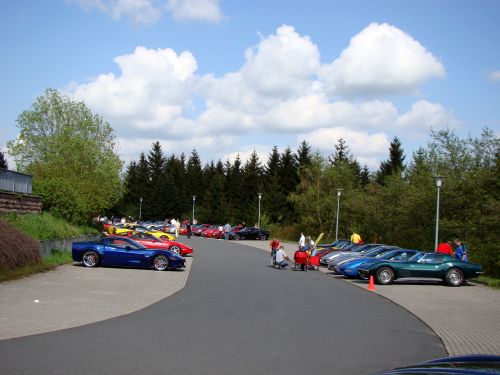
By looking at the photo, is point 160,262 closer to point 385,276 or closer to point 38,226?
point 38,226

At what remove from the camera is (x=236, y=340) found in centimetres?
950

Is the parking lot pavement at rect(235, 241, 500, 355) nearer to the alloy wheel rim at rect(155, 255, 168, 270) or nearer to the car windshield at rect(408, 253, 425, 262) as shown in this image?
the car windshield at rect(408, 253, 425, 262)

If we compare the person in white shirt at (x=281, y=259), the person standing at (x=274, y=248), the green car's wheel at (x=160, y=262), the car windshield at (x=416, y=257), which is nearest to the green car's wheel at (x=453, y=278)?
the car windshield at (x=416, y=257)

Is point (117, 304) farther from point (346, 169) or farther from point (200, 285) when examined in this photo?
point (346, 169)

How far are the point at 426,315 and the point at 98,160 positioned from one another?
1449 inches

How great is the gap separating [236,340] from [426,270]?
1339cm

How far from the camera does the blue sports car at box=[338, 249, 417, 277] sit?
22203mm

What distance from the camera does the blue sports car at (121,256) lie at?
2325 centimetres

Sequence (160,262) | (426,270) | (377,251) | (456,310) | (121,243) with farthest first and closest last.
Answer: (377,251)
(121,243)
(160,262)
(426,270)
(456,310)

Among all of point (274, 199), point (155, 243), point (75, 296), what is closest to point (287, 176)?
point (274, 199)

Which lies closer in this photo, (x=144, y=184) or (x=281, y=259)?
(x=281, y=259)

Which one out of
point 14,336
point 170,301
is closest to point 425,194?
point 170,301

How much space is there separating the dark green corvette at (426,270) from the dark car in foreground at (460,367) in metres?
17.4

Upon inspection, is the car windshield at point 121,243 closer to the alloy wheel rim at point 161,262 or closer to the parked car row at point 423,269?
the alloy wheel rim at point 161,262
